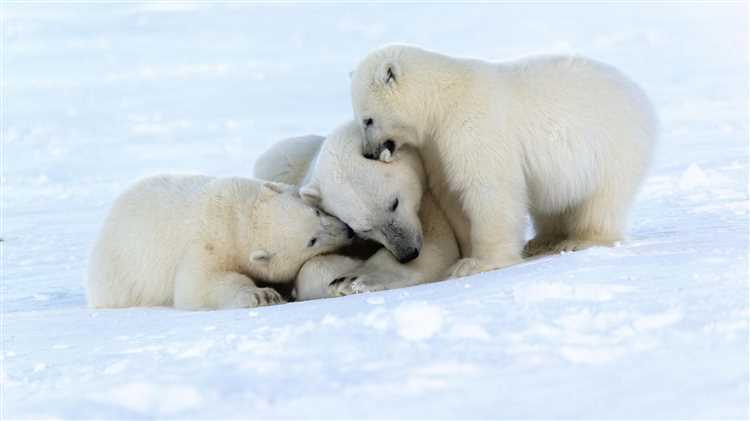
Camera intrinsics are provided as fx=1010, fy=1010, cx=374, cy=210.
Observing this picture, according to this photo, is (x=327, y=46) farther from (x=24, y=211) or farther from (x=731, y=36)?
(x=24, y=211)

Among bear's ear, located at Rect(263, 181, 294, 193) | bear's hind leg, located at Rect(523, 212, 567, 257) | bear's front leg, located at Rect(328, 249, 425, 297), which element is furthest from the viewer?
bear's hind leg, located at Rect(523, 212, 567, 257)

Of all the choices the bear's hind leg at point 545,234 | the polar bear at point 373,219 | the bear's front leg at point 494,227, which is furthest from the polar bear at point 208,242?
the bear's hind leg at point 545,234

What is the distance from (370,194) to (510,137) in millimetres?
690

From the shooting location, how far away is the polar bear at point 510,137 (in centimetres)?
454

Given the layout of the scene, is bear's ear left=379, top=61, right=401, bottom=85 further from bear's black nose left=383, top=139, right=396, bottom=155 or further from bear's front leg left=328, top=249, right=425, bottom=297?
bear's front leg left=328, top=249, right=425, bottom=297

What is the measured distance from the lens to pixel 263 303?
4477 millimetres

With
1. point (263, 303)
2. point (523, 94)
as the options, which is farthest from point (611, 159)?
point (263, 303)

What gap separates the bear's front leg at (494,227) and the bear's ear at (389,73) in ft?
2.10

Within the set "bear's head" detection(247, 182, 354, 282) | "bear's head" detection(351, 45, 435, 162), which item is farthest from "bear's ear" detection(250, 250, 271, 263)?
"bear's head" detection(351, 45, 435, 162)

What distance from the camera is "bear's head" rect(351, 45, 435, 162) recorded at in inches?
184

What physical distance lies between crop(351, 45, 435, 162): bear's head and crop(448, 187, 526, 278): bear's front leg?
44cm

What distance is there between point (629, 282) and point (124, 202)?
279 centimetres

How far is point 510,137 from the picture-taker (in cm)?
461

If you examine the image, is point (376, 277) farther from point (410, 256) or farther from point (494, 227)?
point (494, 227)
